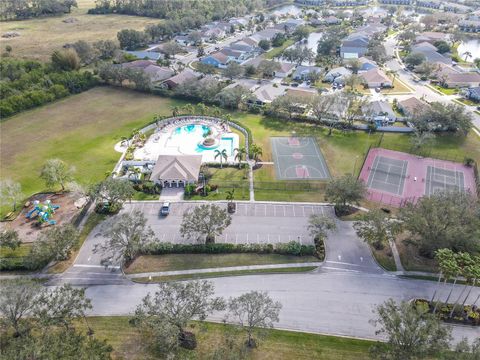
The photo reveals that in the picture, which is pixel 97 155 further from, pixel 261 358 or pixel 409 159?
pixel 409 159

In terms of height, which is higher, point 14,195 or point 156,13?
point 156,13

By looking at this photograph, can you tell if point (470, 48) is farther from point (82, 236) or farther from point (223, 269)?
point (82, 236)

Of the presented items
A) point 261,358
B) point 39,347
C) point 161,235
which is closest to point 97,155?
point 161,235

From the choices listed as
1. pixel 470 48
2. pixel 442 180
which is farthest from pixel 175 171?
pixel 470 48

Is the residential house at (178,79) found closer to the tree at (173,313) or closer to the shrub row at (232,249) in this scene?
the shrub row at (232,249)

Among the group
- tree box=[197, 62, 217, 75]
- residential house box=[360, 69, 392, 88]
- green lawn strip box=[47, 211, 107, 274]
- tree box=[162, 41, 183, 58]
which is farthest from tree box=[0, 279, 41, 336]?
tree box=[162, 41, 183, 58]

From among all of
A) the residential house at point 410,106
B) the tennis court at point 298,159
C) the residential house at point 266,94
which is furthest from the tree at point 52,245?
the residential house at point 410,106
